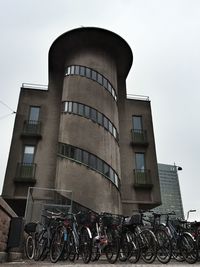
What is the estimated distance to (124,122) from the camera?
2081 cm

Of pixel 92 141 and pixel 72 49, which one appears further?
pixel 72 49

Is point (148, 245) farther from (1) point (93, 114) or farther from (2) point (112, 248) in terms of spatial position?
(1) point (93, 114)

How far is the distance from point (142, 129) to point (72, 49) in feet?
27.3

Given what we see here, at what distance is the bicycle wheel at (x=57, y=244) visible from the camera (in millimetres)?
6543

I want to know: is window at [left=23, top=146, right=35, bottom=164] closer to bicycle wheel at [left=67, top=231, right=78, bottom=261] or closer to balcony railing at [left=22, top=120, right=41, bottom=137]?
balcony railing at [left=22, top=120, right=41, bottom=137]

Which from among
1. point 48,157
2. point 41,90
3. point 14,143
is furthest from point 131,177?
point 41,90

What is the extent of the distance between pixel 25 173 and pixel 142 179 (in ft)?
26.2

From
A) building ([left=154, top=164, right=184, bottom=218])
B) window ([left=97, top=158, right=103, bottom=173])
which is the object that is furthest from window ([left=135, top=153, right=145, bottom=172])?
building ([left=154, top=164, right=184, bottom=218])

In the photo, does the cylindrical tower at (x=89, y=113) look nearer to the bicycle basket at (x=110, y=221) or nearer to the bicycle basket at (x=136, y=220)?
the bicycle basket at (x=110, y=221)

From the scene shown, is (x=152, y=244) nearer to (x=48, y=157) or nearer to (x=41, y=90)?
(x=48, y=157)

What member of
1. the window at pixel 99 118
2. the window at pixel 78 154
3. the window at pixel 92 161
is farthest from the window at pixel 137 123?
the window at pixel 78 154

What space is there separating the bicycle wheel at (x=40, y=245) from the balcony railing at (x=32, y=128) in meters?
11.1

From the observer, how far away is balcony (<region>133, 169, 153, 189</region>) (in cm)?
1800

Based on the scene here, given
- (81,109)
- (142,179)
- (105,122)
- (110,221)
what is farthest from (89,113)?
(110,221)
